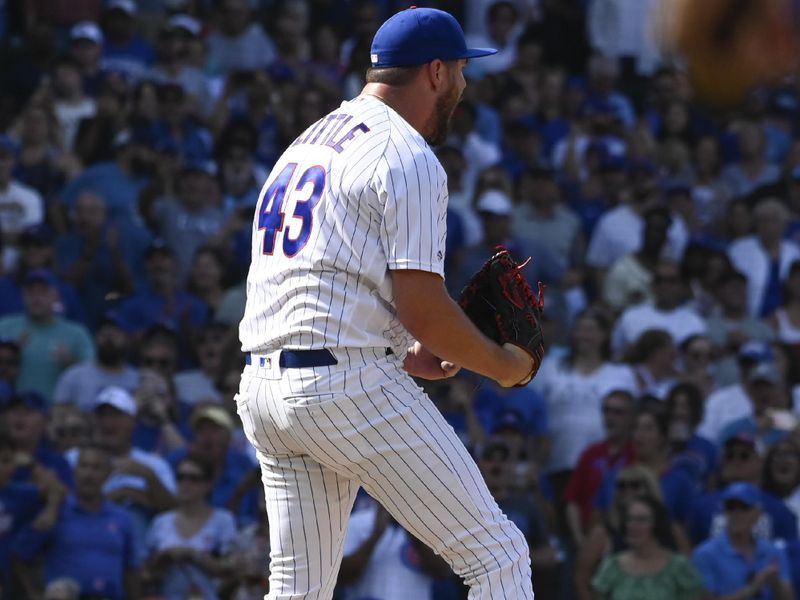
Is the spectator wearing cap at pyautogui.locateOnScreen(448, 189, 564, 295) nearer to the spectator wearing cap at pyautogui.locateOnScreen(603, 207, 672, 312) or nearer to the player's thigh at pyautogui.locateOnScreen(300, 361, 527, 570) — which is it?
the spectator wearing cap at pyautogui.locateOnScreen(603, 207, 672, 312)

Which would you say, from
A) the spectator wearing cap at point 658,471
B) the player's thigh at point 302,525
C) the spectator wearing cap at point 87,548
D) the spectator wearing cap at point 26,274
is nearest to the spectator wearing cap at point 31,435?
the spectator wearing cap at point 87,548

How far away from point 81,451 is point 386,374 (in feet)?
12.8

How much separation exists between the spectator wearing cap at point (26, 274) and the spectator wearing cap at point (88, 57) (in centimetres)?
197

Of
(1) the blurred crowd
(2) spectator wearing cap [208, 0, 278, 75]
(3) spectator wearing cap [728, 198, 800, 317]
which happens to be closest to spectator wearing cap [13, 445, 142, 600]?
(1) the blurred crowd

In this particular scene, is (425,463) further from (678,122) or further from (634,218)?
(678,122)

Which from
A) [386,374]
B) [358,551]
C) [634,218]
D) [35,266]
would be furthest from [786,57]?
[634,218]

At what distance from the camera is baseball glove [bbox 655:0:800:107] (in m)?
1.19

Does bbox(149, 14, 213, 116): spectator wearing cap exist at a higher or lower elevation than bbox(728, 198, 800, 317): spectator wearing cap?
higher

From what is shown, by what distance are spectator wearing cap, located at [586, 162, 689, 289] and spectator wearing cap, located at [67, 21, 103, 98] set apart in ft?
12.1

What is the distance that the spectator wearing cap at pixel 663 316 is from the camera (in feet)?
28.4

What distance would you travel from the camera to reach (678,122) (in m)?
11.4

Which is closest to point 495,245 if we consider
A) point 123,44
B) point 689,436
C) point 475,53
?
point 689,436

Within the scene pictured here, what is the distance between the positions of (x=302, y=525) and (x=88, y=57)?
7.65 metres

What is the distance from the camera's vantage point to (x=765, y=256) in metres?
9.63
